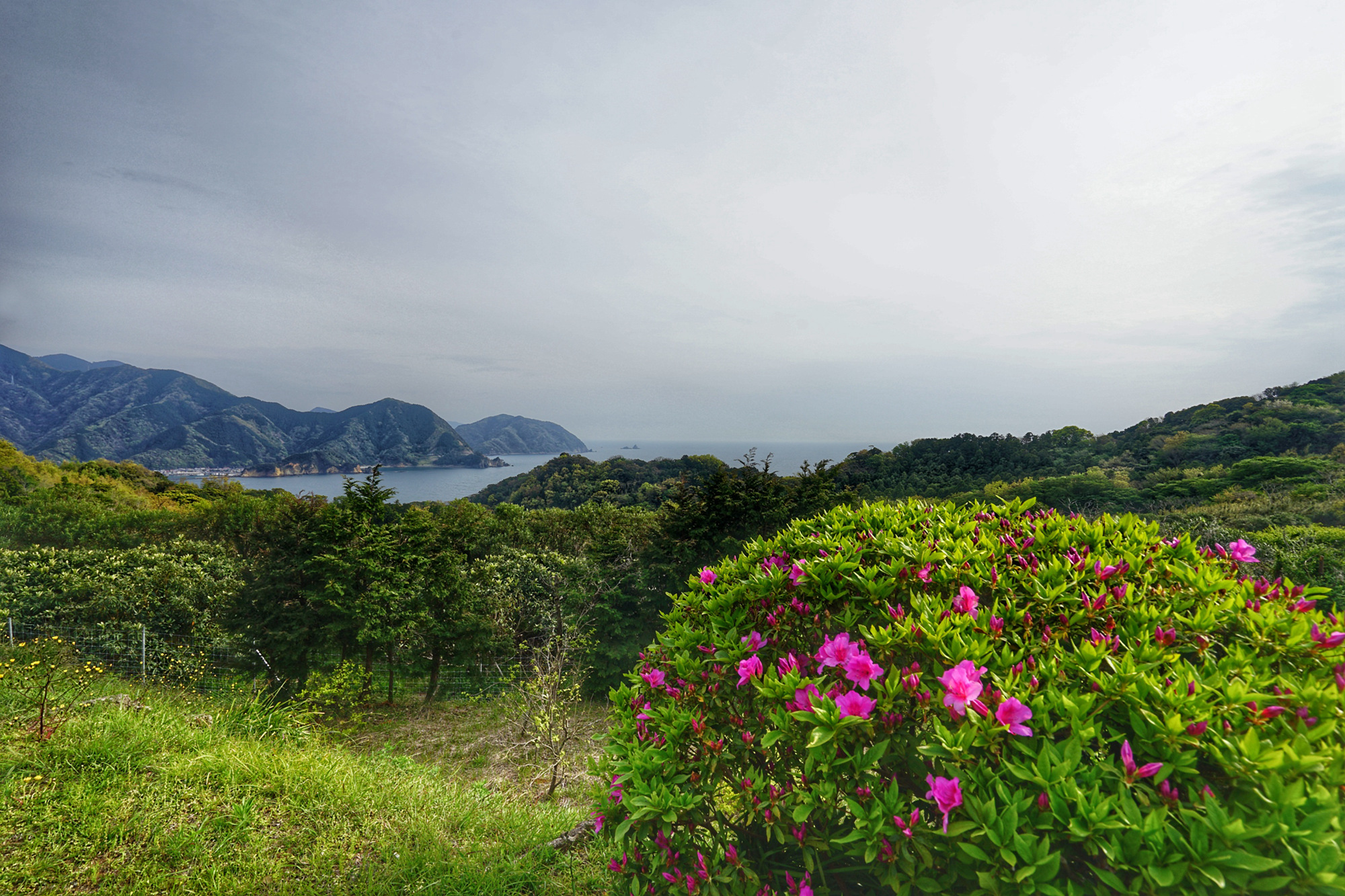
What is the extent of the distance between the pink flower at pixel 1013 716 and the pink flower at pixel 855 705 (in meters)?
0.29

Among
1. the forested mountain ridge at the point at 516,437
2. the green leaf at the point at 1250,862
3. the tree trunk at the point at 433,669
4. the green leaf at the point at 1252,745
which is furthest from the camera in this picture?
the forested mountain ridge at the point at 516,437

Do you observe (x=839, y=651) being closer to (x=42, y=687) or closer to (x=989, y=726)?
(x=989, y=726)

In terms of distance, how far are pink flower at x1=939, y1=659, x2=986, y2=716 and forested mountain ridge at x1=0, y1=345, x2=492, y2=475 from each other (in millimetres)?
34388

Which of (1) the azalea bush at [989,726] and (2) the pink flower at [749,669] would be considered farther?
(2) the pink flower at [749,669]

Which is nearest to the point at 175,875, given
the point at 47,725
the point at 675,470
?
the point at 47,725

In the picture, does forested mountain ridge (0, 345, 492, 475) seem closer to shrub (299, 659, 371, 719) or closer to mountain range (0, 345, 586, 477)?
mountain range (0, 345, 586, 477)

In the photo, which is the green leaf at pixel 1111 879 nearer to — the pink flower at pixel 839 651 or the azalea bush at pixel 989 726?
the azalea bush at pixel 989 726

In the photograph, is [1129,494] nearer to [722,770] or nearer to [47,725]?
[722,770]

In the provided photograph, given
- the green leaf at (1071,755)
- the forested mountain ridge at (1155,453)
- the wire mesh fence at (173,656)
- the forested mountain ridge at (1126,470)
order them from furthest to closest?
the forested mountain ridge at (1155,453)
the forested mountain ridge at (1126,470)
the wire mesh fence at (173,656)
the green leaf at (1071,755)

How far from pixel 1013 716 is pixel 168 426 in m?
67.0

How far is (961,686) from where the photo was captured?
1185 mm

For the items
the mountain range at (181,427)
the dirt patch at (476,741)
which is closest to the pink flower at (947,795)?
the dirt patch at (476,741)

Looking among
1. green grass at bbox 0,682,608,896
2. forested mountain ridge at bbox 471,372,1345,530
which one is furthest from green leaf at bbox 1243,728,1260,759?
forested mountain ridge at bbox 471,372,1345,530

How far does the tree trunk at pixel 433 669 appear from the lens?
10734 millimetres
